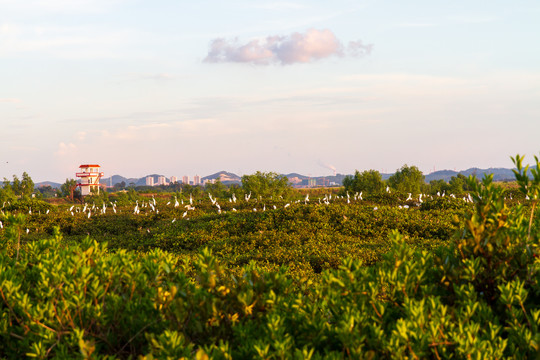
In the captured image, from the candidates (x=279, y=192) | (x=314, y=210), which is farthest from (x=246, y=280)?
(x=279, y=192)

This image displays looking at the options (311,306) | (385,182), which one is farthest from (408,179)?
(311,306)

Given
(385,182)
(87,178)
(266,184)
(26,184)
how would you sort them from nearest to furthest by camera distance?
1. (266,184)
2. (385,182)
3. (26,184)
4. (87,178)

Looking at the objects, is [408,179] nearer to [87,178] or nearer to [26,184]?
[26,184]

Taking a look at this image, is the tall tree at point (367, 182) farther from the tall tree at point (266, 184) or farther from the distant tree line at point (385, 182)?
the tall tree at point (266, 184)

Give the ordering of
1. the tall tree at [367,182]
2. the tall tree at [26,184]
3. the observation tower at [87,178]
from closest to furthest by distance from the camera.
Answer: the tall tree at [367,182] → the tall tree at [26,184] → the observation tower at [87,178]

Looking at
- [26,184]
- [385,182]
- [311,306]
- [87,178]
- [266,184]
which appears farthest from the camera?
[87,178]

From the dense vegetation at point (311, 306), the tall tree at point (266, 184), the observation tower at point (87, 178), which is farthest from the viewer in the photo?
the observation tower at point (87, 178)

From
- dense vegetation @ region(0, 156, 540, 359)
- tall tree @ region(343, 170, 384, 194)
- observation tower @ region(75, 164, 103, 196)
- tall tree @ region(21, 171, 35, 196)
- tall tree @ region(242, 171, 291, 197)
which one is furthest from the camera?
observation tower @ region(75, 164, 103, 196)

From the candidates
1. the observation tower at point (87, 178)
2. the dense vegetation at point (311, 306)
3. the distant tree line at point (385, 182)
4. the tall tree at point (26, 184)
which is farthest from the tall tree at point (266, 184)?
the observation tower at point (87, 178)

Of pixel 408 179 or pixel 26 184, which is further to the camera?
pixel 26 184

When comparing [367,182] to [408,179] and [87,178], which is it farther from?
[87,178]

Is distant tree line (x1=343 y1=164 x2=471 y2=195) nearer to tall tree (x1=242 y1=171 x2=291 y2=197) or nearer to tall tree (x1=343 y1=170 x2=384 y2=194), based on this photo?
tall tree (x1=343 y1=170 x2=384 y2=194)

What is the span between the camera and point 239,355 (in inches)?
145

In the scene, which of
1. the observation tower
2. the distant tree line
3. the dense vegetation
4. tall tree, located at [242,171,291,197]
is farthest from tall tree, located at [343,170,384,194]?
the observation tower
